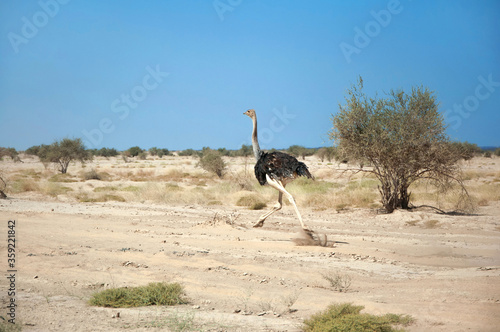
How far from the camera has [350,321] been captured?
5.93 m

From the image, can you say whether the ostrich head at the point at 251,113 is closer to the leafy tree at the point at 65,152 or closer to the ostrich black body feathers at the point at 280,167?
the ostrich black body feathers at the point at 280,167

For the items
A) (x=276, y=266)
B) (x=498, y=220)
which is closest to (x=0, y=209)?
(x=276, y=266)

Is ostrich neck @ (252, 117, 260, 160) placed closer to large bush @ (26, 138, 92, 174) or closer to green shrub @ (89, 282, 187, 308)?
green shrub @ (89, 282, 187, 308)

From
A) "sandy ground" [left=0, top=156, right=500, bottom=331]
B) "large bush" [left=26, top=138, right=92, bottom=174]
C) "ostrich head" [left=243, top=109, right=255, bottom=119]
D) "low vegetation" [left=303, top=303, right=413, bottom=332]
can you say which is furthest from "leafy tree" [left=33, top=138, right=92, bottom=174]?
"low vegetation" [left=303, top=303, right=413, bottom=332]

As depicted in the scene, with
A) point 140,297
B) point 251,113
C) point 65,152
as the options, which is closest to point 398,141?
point 251,113

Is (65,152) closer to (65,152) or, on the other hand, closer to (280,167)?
(65,152)

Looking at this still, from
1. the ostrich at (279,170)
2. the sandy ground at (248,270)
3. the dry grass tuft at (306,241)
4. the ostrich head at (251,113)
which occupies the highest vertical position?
the ostrich head at (251,113)

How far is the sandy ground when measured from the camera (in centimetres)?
666

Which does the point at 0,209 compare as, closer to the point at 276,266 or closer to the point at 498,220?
the point at 276,266

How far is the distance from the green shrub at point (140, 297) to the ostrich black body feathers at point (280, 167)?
18.2ft

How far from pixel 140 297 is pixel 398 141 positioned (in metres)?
15.1

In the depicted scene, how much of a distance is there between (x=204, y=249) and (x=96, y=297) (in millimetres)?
4975

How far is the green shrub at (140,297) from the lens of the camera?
7.33 m

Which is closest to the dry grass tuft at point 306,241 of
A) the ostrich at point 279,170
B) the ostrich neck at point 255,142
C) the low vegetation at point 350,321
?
the ostrich at point 279,170
